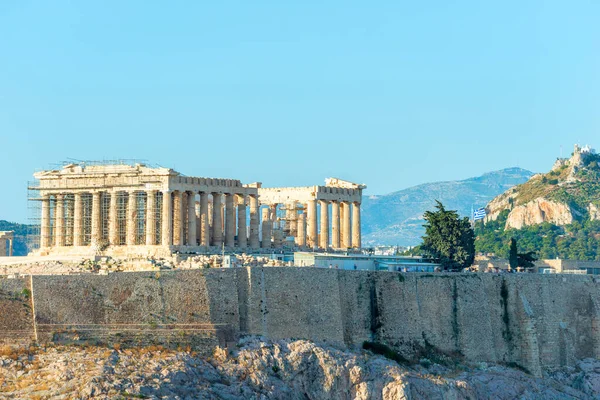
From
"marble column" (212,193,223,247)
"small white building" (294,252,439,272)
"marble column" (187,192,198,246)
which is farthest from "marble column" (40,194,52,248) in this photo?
"small white building" (294,252,439,272)

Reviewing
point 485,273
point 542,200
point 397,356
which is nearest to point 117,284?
point 397,356

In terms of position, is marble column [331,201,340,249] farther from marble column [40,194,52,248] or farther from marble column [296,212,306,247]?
marble column [40,194,52,248]

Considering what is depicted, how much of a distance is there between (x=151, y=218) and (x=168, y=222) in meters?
1.35

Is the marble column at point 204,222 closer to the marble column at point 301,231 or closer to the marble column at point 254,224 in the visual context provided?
the marble column at point 254,224

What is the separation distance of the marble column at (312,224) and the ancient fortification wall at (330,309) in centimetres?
1578

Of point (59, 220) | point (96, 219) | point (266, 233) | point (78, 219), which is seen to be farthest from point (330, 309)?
point (59, 220)

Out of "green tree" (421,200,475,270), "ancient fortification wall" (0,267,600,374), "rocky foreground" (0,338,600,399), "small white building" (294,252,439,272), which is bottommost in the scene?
"rocky foreground" (0,338,600,399)

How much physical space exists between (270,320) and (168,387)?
1057 cm

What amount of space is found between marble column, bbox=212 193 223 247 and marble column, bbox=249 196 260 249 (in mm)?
3078

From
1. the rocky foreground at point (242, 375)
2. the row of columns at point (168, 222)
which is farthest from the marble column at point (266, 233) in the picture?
the rocky foreground at point (242, 375)

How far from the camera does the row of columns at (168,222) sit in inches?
3369

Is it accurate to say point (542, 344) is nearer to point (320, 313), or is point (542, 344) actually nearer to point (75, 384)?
point (320, 313)

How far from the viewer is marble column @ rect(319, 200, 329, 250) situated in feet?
324

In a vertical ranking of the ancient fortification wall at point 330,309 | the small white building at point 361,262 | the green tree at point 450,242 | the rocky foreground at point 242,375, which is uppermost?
the green tree at point 450,242
